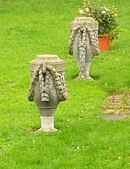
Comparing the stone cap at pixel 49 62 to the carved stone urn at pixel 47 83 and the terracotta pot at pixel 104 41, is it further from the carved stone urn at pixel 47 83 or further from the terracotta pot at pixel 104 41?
the terracotta pot at pixel 104 41

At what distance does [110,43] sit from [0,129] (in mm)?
8993

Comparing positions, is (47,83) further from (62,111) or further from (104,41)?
(104,41)

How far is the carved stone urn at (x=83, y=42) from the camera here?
48.8 ft

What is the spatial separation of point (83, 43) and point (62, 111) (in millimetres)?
2948

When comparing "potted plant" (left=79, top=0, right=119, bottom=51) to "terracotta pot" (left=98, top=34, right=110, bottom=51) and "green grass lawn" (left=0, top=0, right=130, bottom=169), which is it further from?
"green grass lawn" (left=0, top=0, right=130, bottom=169)

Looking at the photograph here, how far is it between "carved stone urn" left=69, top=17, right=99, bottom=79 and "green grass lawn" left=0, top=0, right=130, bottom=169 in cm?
37

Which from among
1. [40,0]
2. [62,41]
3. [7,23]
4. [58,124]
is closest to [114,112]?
[58,124]

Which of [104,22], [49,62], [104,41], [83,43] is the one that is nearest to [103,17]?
[104,22]

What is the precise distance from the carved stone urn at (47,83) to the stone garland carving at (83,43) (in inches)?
168

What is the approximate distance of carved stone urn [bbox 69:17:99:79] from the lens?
14888 mm

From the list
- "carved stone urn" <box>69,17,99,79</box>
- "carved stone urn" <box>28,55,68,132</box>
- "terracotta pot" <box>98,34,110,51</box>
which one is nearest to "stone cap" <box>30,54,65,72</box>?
"carved stone urn" <box>28,55,68,132</box>

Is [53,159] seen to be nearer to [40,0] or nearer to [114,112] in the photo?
[114,112]

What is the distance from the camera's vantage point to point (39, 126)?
1122cm

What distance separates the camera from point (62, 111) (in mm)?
12250
